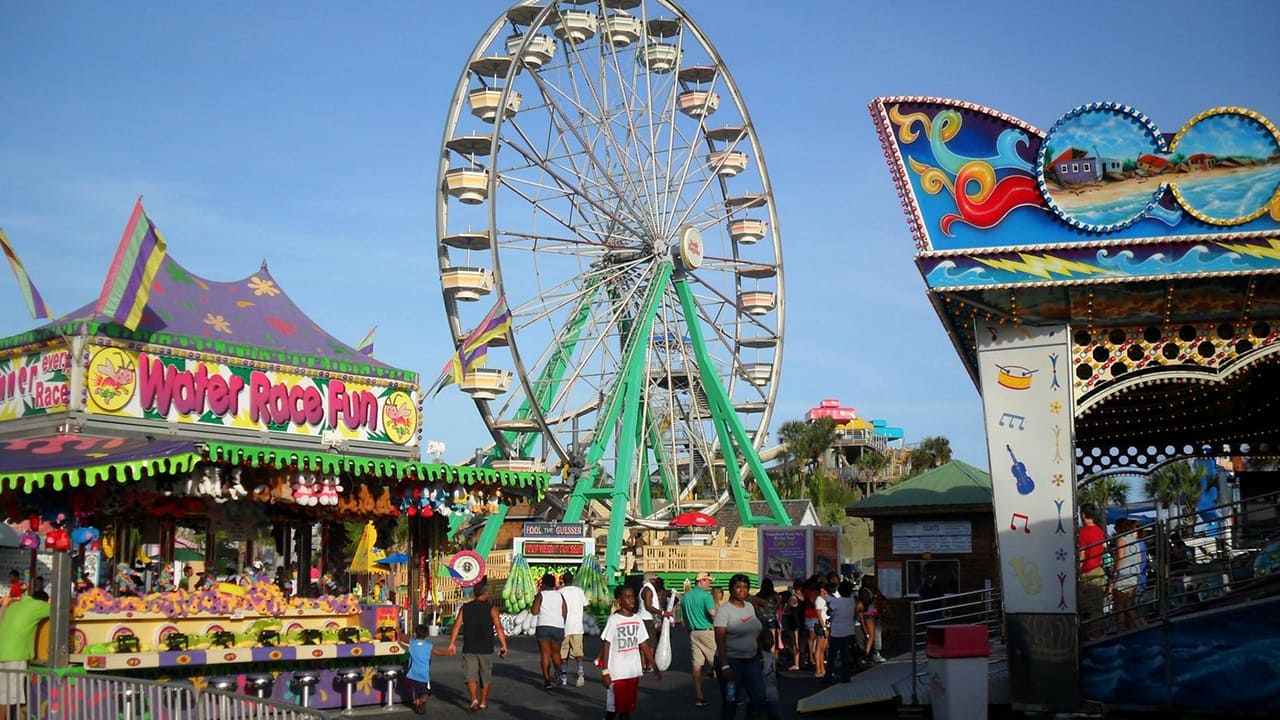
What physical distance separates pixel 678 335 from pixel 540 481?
18.6m

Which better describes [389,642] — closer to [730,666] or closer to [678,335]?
[730,666]

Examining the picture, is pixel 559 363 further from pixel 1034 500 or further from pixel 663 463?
pixel 1034 500

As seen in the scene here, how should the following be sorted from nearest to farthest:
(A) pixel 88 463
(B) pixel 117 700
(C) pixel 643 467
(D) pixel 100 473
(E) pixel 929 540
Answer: (B) pixel 117 700 < (D) pixel 100 473 < (A) pixel 88 463 < (E) pixel 929 540 < (C) pixel 643 467

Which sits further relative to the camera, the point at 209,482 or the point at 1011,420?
the point at 209,482

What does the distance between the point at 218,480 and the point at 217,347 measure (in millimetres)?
2599

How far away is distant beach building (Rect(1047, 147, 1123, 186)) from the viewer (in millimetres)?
13375

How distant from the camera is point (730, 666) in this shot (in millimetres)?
12250

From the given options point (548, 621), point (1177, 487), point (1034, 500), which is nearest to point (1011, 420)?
point (1034, 500)

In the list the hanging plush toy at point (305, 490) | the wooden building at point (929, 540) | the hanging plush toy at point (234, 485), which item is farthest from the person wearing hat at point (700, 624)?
the wooden building at point (929, 540)

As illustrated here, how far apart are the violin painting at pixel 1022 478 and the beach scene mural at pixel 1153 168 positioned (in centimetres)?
238

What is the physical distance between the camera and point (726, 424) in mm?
36750

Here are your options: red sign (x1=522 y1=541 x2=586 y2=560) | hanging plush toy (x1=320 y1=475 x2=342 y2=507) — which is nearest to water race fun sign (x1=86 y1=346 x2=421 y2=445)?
hanging plush toy (x1=320 y1=475 x2=342 y2=507)

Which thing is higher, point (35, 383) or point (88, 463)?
point (35, 383)

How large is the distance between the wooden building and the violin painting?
8848mm
